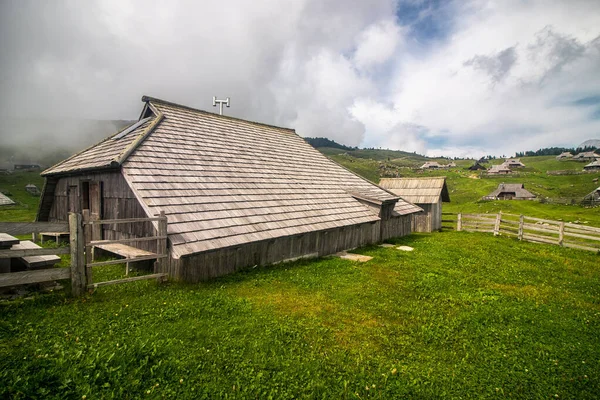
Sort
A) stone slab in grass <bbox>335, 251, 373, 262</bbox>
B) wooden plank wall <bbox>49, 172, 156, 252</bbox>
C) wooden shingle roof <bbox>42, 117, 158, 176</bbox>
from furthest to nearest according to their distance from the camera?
stone slab in grass <bbox>335, 251, 373, 262</bbox> → wooden shingle roof <bbox>42, 117, 158, 176</bbox> → wooden plank wall <bbox>49, 172, 156, 252</bbox>

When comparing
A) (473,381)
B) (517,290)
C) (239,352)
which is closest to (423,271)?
(517,290)

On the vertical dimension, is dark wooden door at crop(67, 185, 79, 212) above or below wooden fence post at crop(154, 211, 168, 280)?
above

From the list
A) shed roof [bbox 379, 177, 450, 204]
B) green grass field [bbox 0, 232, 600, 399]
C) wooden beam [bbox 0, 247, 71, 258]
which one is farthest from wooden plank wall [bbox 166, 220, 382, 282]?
shed roof [bbox 379, 177, 450, 204]

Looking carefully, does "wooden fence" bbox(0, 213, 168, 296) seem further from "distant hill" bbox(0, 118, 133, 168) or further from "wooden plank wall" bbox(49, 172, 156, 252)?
"distant hill" bbox(0, 118, 133, 168)

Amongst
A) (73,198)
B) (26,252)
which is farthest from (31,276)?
(73,198)

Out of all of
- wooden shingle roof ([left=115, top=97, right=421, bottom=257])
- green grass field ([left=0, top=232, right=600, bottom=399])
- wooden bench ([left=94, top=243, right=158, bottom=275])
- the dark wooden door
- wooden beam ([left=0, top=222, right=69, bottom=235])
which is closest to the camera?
green grass field ([left=0, top=232, right=600, bottom=399])

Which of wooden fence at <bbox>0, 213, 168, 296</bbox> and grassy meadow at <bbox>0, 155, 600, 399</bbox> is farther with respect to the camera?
wooden fence at <bbox>0, 213, 168, 296</bbox>

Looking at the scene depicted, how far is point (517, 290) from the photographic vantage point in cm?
943

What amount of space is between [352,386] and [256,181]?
971 cm

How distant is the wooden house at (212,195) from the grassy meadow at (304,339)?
1.27 m

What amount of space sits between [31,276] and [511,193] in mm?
78163

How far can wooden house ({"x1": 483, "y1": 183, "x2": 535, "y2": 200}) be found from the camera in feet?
208

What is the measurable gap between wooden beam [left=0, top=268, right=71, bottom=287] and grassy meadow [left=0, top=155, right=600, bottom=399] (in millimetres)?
489

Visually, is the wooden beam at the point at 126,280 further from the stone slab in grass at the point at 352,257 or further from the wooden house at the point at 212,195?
the stone slab in grass at the point at 352,257
